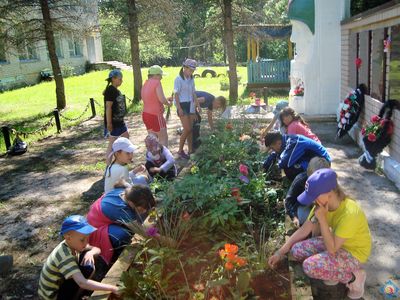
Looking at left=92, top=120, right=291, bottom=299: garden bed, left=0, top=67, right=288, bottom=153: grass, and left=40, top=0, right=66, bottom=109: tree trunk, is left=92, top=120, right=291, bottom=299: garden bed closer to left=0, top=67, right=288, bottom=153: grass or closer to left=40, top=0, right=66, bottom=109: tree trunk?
left=0, top=67, right=288, bottom=153: grass

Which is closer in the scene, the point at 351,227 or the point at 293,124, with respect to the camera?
the point at 351,227

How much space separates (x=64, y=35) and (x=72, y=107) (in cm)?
263

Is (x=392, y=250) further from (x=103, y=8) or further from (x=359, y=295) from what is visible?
(x=103, y=8)

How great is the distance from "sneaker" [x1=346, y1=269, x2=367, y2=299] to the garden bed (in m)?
0.43

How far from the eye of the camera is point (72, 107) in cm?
1650

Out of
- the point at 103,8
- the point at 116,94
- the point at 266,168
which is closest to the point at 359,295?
the point at 266,168

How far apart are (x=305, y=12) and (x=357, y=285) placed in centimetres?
853

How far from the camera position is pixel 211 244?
356cm

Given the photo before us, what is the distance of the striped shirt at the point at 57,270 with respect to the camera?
2941 mm

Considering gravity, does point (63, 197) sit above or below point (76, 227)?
below

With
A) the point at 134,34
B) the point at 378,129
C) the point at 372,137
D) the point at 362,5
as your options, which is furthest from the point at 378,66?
the point at 134,34

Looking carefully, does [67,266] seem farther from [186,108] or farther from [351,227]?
[186,108]

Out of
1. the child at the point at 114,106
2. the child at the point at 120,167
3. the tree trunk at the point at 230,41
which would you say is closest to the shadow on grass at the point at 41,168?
the child at the point at 114,106

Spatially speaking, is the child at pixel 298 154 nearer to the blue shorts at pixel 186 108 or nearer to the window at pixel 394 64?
the window at pixel 394 64
